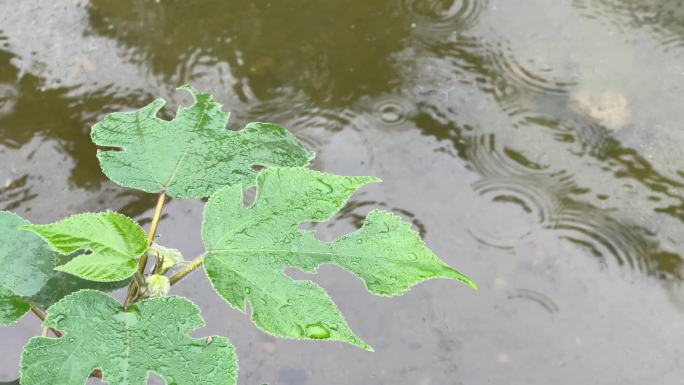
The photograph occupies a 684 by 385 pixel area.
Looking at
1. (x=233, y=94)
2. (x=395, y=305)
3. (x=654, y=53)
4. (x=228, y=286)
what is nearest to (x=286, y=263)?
(x=228, y=286)

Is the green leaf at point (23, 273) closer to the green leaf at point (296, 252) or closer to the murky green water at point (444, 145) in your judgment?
the green leaf at point (296, 252)

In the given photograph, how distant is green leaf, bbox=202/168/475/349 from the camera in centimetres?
95

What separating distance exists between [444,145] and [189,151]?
97 cm

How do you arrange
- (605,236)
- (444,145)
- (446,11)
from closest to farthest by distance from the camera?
(605,236) < (444,145) < (446,11)

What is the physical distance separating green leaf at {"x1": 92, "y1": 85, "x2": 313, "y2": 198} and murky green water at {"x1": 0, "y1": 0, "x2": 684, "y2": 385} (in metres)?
0.62

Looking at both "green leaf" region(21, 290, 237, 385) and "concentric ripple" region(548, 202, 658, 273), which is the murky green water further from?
"green leaf" region(21, 290, 237, 385)

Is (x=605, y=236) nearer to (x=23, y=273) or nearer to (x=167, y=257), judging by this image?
(x=167, y=257)

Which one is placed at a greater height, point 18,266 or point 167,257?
point 167,257

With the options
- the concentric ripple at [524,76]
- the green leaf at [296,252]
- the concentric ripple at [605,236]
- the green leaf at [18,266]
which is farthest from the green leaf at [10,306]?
the concentric ripple at [524,76]

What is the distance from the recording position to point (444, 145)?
2.01m

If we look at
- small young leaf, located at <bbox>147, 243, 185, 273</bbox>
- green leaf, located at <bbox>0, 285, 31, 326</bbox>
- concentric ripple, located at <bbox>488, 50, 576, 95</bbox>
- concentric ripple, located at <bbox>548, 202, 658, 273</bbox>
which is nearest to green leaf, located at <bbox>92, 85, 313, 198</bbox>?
small young leaf, located at <bbox>147, 243, 185, 273</bbox>

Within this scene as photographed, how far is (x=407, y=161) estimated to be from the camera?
1980mm

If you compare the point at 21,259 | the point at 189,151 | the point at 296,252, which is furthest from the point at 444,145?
the point at 21,259

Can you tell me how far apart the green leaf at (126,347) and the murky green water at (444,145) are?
0.72 m
